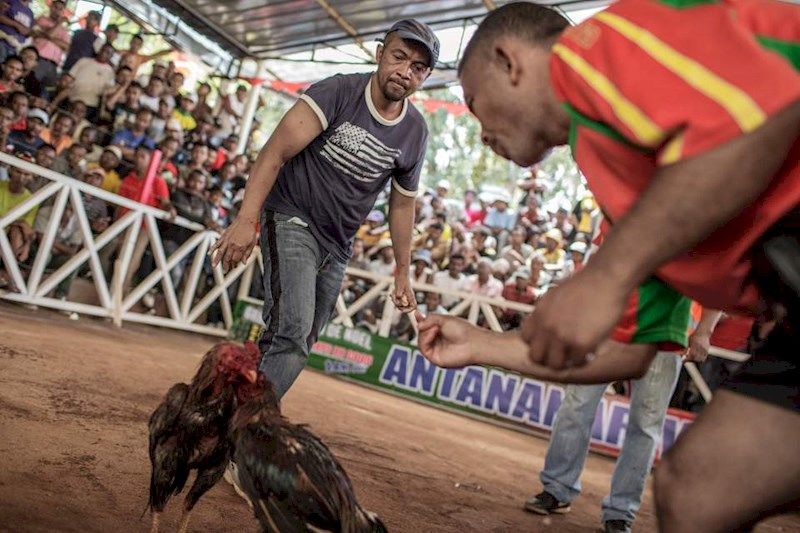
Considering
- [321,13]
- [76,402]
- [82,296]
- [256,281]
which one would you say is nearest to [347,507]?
[76,402]

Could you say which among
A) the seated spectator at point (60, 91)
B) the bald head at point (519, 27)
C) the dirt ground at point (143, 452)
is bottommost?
the dirt ground at point (143, 452)

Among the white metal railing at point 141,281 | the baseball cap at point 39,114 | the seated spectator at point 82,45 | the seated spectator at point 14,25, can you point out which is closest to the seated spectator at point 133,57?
the seated spectator at point 82,45

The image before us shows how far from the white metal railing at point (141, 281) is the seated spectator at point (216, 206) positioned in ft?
1.09

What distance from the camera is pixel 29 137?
8.58 m

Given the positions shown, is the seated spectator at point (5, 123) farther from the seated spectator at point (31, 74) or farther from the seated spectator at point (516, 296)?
the seated spectator at point (516, 296)

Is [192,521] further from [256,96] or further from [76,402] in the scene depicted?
[256,96]

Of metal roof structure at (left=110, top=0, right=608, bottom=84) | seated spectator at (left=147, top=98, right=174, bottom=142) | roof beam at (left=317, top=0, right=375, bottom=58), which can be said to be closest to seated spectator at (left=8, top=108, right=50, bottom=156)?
seated spectator at (left=147, top=98, right=174, bottom=142)

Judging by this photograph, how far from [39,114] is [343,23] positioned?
5.99 m

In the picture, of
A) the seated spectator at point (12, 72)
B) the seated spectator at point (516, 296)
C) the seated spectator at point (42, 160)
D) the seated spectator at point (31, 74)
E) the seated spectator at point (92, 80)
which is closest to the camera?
the seated spectator at point (42, 160)

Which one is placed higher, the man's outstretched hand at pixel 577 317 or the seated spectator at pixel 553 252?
the seated spectator at pixel 553 252

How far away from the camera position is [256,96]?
48.3ft

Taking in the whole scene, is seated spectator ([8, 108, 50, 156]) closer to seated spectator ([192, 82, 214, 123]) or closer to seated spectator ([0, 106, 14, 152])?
seated spectator ([0, 106, 14, 152])

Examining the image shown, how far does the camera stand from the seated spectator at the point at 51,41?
9.93 meters

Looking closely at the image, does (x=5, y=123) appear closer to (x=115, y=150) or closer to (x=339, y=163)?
(x=115, y=150)
